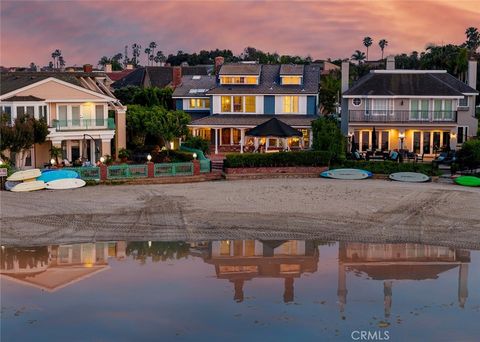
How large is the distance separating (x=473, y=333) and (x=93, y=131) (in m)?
33.5

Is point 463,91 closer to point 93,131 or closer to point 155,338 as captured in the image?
point 93,131

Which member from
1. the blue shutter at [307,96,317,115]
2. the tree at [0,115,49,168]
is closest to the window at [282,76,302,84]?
the blue shutter at [307,96,317,115]

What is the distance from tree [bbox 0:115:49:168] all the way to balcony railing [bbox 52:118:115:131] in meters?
2.52

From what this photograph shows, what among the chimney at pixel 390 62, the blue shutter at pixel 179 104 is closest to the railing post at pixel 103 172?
the blue shutter at pixel 179 104

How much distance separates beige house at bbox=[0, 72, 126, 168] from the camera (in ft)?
149

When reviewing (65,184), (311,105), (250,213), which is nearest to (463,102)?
(311,105)

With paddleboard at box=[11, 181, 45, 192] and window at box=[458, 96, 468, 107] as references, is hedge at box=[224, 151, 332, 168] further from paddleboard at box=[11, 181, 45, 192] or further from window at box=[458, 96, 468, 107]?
window at box=[458, 96, 468, 107]

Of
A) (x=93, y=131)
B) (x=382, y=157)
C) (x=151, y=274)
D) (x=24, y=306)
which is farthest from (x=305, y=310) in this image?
(x=93, y=131)

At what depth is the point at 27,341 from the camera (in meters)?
17.8

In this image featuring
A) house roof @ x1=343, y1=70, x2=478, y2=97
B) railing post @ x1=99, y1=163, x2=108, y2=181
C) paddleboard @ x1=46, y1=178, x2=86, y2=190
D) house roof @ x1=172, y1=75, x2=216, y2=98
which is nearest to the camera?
paddleboard @ x1=46, y1=178, x2=86, y2=190

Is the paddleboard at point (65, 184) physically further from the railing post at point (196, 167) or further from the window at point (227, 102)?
the window at point (227, 102)

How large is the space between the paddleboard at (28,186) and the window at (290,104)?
23.4 m

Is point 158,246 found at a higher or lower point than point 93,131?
lower

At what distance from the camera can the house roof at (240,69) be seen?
187ft
